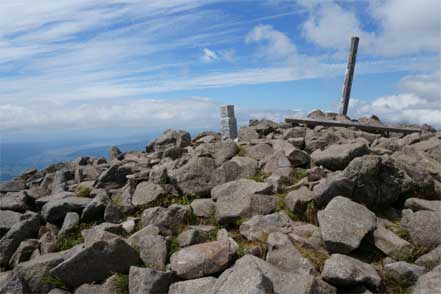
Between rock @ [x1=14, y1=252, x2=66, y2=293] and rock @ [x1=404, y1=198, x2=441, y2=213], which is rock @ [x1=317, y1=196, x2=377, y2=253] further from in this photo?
rock @ [x1=14, y1=252, x2=66, y2=293]

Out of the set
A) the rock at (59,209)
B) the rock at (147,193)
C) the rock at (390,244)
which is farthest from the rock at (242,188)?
the rock at (59,209)

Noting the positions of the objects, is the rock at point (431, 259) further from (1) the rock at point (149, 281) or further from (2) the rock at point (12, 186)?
(2) the rock at point (12, 186)

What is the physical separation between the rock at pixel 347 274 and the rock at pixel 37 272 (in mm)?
5117

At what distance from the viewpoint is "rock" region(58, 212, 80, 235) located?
10469 millimetres

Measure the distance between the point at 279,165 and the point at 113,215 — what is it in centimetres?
423

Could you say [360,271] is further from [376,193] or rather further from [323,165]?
[323,165]

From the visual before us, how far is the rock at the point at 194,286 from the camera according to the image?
7.46 meters

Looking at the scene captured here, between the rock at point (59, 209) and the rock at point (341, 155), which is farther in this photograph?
the rock at point (59, 209)

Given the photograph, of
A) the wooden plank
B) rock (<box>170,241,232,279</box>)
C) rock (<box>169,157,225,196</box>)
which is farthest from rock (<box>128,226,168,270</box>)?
the wooden plank

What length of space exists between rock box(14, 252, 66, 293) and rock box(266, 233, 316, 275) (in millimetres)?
4121

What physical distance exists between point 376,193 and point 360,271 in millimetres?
2705

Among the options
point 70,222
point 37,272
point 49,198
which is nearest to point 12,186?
point 49,198

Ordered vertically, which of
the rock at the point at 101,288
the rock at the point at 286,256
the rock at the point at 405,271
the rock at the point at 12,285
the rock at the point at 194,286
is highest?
the rock at the point at 286,256

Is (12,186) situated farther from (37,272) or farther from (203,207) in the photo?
(203,207)
